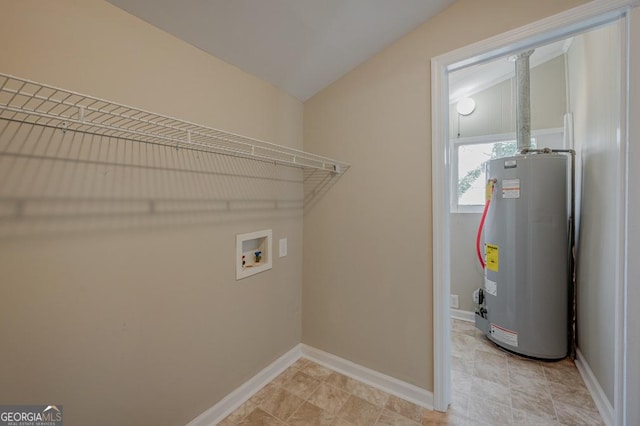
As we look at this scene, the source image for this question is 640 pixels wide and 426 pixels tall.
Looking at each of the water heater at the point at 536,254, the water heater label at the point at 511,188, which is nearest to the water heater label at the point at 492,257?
the water heater at the point at 536,254

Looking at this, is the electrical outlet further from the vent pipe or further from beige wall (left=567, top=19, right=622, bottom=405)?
the vent pipe

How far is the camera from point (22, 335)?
33.7 inches

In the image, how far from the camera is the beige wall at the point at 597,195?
57.7 inches

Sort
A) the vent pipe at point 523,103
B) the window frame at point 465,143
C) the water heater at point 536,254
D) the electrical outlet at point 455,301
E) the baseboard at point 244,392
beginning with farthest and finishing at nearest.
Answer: the electrical outlet at point 455,301 → the window frame at point 465,143 → the vent pipe at point 523,103 → the water heater at point 536,254 → the baseboard at point 244,392

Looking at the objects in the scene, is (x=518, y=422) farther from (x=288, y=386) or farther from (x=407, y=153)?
(x=407, y=153)

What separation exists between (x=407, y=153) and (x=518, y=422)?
166 centimetres

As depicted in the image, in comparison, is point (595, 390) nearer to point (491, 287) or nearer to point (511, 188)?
point (491, 287)

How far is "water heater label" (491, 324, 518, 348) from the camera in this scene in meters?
2.07

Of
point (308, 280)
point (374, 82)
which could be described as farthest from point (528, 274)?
point (374, 82)

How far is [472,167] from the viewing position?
112 inches

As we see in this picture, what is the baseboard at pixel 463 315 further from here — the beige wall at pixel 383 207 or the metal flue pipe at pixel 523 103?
the metal flue pipe at pixel 523 103

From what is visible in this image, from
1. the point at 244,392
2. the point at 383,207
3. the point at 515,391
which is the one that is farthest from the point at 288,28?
the point at 515,391

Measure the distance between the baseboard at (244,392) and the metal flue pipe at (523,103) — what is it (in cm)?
254

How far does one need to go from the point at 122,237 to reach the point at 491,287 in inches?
104
